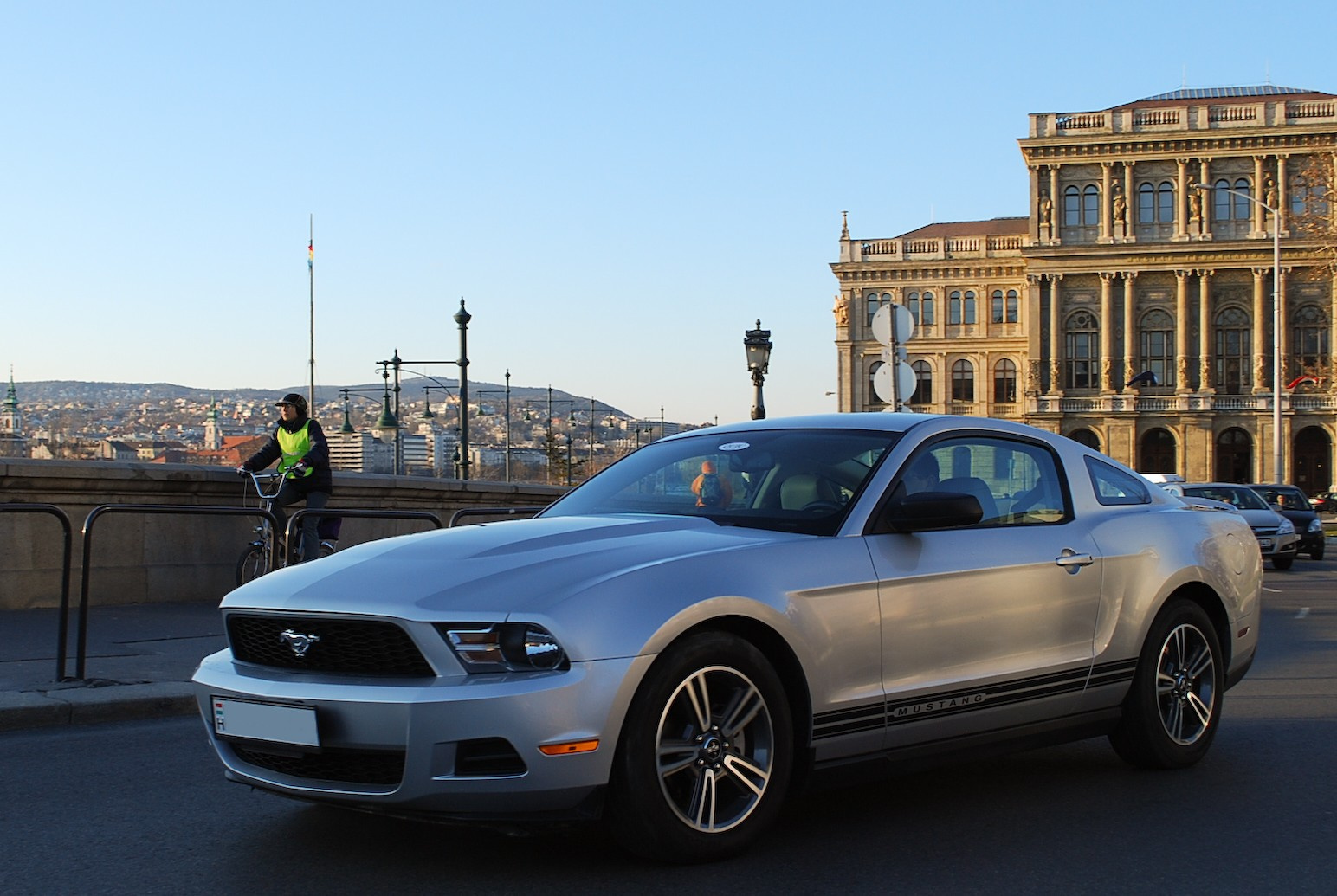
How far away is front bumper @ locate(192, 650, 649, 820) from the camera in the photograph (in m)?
4.15

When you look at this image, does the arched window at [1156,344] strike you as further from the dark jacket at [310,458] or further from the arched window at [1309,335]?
the dark jacket at [310,458]

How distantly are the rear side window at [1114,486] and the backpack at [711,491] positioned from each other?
69.6 inches

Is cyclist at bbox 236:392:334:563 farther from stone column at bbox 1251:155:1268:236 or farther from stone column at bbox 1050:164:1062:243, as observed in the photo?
stone column at bbox 1251:155:1268:236

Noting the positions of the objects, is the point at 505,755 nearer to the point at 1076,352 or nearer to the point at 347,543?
the point at 347,543

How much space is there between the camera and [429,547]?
4.91 metres

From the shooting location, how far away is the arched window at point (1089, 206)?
9462 centimetres

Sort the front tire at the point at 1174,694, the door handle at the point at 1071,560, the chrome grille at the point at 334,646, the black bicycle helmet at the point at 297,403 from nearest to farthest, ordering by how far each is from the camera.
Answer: the chrome grille at the point at 334,646
the door handle at the point at 1071,560
the front tire at the point at 1174,694
the black bicycle helmet at the point at 297,403

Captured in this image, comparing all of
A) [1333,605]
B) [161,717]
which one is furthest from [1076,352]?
[161,717]

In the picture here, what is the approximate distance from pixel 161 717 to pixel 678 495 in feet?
12.3

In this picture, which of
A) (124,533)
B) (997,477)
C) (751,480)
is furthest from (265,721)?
(124,533)

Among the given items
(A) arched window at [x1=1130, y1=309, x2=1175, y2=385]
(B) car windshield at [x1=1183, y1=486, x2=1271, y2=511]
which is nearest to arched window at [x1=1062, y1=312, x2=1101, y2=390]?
(A) arched window at [x1=1130, y1=309, x2=1175, y2=385]

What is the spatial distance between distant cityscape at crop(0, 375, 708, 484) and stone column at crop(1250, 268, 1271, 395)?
37878mm

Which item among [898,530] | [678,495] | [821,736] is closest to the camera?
[821,736]

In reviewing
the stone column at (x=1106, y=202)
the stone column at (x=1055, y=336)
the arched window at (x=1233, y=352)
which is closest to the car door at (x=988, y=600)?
the stone column at (x=1055, y=336)
